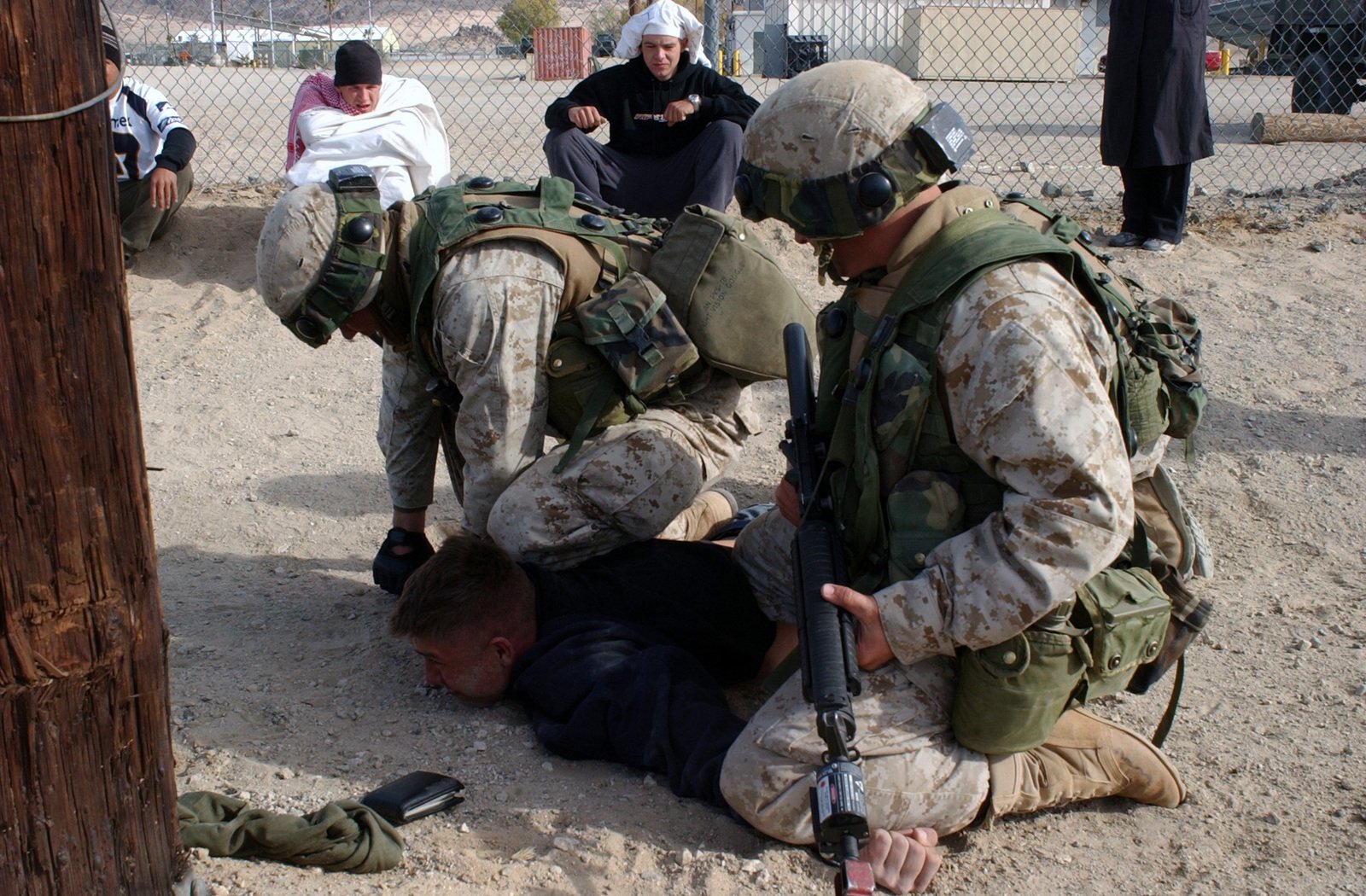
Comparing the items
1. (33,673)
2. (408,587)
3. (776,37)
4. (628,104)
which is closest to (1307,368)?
(628,104)

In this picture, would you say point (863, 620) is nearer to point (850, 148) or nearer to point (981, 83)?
point (850, 148)

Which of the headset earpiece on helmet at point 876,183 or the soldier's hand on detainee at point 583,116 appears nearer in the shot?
the headset earpiece on helmet at point 876,183

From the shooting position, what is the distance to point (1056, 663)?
2.39 meters

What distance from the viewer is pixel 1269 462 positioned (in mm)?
4535

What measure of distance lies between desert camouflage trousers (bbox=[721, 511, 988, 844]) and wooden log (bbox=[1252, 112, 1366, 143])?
32.1 ft

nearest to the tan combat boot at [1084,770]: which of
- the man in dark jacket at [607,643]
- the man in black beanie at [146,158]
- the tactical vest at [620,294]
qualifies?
the man in dark jacket at [607,643]

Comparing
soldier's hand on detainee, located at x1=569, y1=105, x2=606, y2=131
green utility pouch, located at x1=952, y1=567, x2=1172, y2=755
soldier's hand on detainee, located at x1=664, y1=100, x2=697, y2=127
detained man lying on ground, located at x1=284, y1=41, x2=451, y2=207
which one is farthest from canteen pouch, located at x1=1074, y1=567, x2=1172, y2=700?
detained man lying on ground, located at x1=284, y1=41, x2=451, y2=207

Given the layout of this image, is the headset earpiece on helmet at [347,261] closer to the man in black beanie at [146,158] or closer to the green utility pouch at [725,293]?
the green utility pouch at [725,293]

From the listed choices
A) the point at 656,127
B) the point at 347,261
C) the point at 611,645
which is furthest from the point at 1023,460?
the point at 656,127

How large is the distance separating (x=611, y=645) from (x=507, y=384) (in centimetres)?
76

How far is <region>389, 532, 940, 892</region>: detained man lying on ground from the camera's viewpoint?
2.76m

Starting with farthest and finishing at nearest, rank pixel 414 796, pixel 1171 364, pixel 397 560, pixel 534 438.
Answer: pixel 397 560
pixel 534 438
pixel 1171 364
pixel 414 796

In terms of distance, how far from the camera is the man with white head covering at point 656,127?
5922 mm

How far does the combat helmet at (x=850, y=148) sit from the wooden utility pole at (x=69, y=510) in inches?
47.4
